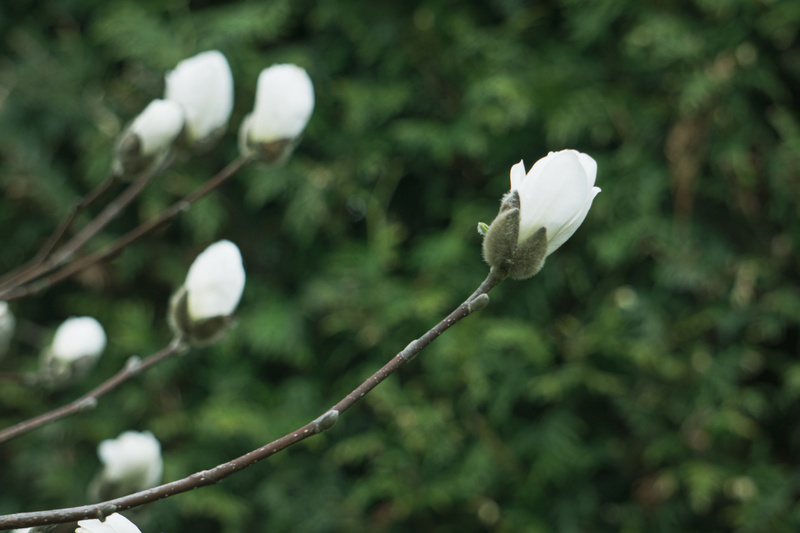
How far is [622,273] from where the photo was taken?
1311mm

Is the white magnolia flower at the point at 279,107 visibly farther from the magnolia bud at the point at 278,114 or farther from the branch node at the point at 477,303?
the branch node at the point at 477,303

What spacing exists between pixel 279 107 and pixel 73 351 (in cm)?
30

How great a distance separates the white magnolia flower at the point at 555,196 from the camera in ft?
1.35

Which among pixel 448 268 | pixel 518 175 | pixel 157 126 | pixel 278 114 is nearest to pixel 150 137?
pixel 157 126

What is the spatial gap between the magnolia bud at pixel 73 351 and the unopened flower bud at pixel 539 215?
1.46 feet

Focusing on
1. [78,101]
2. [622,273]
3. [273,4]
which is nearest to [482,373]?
[622,273]

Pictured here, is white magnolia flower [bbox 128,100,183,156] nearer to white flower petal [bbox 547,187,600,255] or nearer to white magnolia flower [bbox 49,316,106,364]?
white magnolia flower [bbox 49,316,106,364]

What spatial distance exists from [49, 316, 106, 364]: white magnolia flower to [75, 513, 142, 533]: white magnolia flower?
0.37m

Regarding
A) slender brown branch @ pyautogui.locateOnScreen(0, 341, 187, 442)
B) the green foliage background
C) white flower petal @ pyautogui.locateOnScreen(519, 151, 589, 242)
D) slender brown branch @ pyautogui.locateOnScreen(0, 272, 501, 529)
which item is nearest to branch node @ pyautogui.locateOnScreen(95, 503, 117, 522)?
slender brown branch @ pyautogui.locateOnScreen(0, 272, 501, 529)

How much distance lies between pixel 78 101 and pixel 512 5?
890 millimetres

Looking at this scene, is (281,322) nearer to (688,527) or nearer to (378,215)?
(378,215)

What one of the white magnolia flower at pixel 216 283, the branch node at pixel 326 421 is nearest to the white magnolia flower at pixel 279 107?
the white magnolia flower at pixel 216 283

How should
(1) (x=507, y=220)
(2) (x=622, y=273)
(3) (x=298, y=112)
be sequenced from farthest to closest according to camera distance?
1. (2) (x=622, y=273)
2. (3) (x=298, y=112)
3. (1) (x=507, y=220)

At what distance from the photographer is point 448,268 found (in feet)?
4.34
